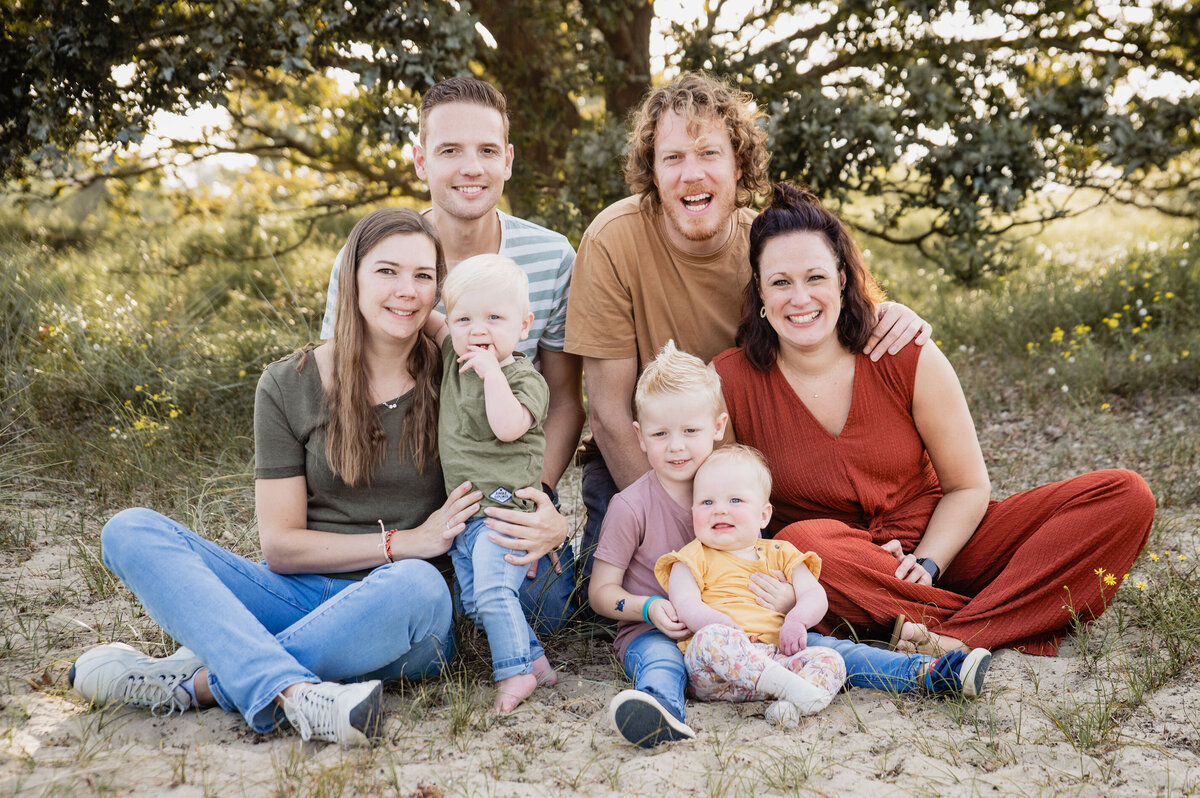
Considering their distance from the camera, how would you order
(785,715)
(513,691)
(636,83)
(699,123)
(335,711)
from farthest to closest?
(636,83) → (699,123) → (513,691) → (785,715) → (335,711)

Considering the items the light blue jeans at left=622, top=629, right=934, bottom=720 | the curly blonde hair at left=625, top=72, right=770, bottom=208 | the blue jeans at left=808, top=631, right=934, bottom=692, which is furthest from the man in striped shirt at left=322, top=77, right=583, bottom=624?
the blue jeans at left=808, top=631, right=934, bottom=692

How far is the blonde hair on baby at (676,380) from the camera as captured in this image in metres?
2.91

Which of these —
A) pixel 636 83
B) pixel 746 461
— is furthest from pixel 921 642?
pixel 636 83

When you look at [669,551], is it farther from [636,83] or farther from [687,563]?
[636,83]

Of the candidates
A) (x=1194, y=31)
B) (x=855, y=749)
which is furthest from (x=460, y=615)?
(x=1194, y=31)

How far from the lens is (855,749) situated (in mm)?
2354

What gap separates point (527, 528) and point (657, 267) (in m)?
1.24

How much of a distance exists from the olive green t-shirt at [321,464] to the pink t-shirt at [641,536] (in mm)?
542

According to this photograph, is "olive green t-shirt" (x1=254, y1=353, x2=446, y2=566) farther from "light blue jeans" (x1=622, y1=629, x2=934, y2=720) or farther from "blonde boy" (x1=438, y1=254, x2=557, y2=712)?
"light blue jeans" (x1=622, y1=629, x2=934, y2=720)

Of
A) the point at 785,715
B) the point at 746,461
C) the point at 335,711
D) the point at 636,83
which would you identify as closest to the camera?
the point at 335,711

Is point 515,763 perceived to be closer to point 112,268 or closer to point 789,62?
point 789,62

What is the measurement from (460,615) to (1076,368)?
412 centimetres

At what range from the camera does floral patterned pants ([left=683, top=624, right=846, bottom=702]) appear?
2.58m

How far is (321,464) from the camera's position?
9.11 ft
